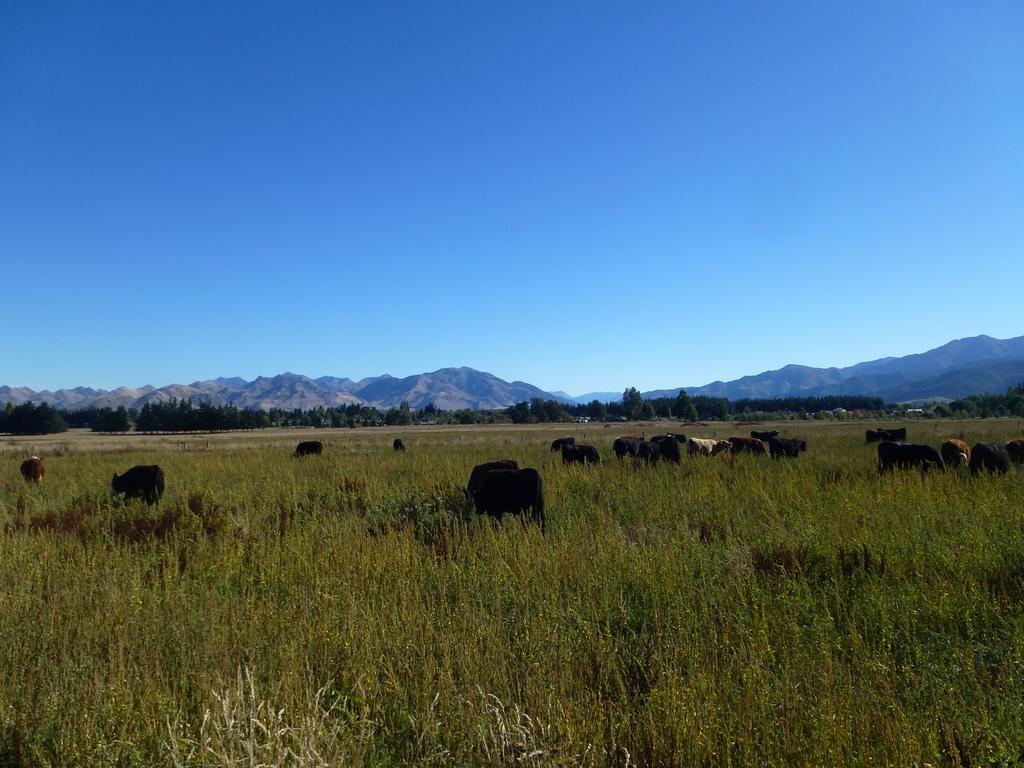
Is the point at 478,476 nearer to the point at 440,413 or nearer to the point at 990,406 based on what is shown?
the point at 990,406

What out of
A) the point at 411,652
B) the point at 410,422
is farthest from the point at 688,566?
the point at 410,422

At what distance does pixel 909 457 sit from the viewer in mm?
15000

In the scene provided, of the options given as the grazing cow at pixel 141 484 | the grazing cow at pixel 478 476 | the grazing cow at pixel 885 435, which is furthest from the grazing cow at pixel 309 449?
the grazing cow at pixel 885 435

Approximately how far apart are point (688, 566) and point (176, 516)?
8749 mm

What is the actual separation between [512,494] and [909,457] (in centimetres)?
1142

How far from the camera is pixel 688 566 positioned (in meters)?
6.13

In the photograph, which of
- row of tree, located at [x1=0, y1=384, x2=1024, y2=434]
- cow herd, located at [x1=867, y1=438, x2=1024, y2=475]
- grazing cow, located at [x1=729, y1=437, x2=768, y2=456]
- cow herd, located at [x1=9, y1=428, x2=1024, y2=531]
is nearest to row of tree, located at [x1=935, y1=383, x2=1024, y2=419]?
row of tree, located at [x1=0, y1=384, x2=1024, y2=434]

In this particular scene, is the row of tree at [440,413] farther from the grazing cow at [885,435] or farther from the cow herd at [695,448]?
the cow herd at [695,448]

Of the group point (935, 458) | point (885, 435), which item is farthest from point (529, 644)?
point (885, 435)

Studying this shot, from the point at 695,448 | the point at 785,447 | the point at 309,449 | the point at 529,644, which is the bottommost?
the point at 695,448

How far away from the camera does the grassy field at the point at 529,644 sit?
310 cm

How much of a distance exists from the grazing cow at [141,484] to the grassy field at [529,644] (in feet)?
13.9

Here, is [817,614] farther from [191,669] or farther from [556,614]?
[191,669]

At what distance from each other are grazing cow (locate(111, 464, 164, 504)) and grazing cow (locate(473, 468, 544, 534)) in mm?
7789
